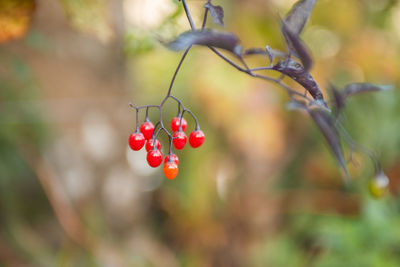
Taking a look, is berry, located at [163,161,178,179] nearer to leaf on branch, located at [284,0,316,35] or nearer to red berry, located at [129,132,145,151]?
red berry, located at [129,132,145,151]

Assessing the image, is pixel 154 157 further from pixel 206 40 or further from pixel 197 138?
pixel 206 40

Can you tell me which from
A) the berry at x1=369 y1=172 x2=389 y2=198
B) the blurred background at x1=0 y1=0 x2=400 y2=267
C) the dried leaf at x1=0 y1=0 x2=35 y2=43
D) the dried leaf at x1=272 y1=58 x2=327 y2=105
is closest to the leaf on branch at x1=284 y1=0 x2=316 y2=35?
the dried leaf at x1=272 y1=58 x2=327 y2=105

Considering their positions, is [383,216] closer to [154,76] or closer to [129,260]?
[129,260]

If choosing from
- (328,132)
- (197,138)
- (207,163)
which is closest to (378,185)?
(328,132)

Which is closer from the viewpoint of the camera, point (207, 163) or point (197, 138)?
point (197, 138)

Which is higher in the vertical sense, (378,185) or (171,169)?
(171,169)

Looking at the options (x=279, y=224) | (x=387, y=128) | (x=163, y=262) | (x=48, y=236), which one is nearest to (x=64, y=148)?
(x=48, y=236)
